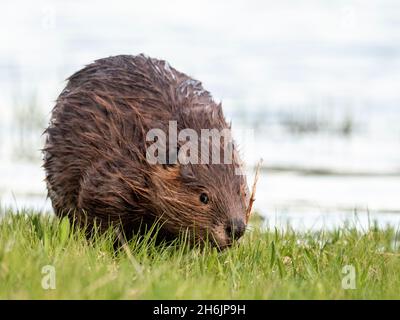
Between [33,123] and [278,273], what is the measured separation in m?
6.00

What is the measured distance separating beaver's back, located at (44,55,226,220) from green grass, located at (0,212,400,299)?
419 millimetres

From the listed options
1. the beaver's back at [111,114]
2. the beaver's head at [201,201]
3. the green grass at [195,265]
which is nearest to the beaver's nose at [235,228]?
the beaver's head at [201,201]

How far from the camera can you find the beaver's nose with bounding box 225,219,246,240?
5.58 m

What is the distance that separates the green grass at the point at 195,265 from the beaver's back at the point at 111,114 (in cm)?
42

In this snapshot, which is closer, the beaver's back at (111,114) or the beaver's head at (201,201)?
the beaver's head at (201,201)

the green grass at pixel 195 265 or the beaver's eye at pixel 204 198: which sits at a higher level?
the beaver's eye at pixel 204 198

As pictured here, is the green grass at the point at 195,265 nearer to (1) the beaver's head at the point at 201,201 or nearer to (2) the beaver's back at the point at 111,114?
(1) the beaver's head at the point at 201,201

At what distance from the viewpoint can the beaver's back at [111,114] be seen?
601 cm

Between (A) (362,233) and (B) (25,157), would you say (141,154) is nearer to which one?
(A) (362,233)

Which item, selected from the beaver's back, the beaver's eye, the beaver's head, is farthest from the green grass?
the beaver's back

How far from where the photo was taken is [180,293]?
455cm

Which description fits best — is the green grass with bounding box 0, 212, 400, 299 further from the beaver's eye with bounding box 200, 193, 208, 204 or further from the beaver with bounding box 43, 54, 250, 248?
the beaver's eye with bounding box 200, 193, 208, 204

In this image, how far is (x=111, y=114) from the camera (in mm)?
6145
